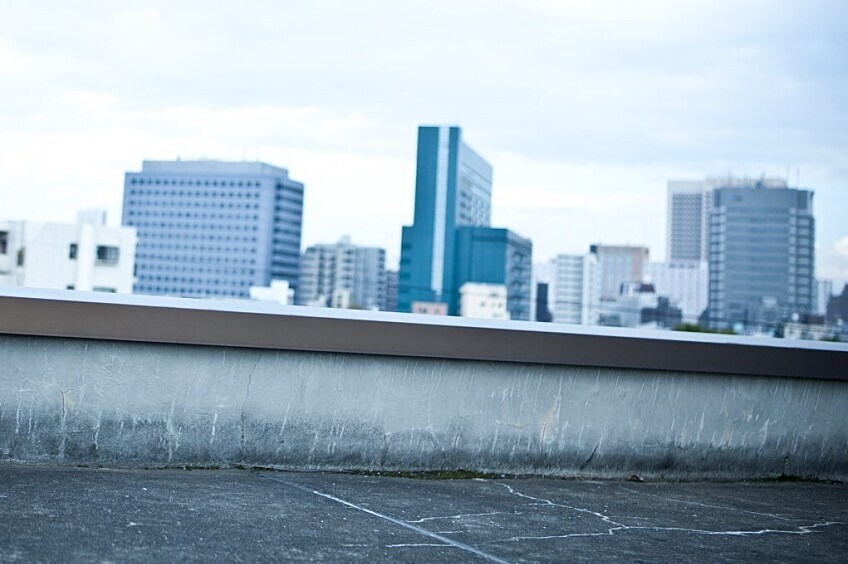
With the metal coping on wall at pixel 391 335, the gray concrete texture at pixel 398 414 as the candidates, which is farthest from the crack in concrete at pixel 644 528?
the metal coping on wall at pixel 391 335

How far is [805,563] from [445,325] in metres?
2.48

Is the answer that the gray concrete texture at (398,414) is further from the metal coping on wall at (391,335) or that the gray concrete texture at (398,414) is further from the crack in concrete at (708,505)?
the crack in concrete at (708,505)

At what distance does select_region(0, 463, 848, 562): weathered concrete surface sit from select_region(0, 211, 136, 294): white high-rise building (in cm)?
16017

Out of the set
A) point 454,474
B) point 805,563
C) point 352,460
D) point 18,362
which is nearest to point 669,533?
point 805,563

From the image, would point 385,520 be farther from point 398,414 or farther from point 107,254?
point 107,254

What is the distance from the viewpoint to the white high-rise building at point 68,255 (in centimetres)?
16112

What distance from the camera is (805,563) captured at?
171 inches

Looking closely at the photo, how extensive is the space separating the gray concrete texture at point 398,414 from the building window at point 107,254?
6464 inches

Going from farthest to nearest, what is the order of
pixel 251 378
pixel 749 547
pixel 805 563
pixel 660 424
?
1. pixel 660 424
2. pixel 251 378
3. pixel 749 547
4. pixel 805 563

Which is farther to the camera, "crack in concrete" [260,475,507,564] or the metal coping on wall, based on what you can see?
the metal coping on wall

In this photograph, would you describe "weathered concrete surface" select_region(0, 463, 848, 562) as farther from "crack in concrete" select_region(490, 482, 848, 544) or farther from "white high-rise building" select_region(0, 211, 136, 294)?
"white high-rise building" select_region(0, 211, 136, 294)

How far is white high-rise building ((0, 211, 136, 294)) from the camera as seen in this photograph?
161 m

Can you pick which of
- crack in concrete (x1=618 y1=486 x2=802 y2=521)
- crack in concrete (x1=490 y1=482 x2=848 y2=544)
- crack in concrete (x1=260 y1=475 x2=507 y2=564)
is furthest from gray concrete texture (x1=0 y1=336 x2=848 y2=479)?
crack in concrete (x1=490 y1=482 x2=848 y2=544)

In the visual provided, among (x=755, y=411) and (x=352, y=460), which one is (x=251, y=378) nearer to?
(x=352, y=460)
